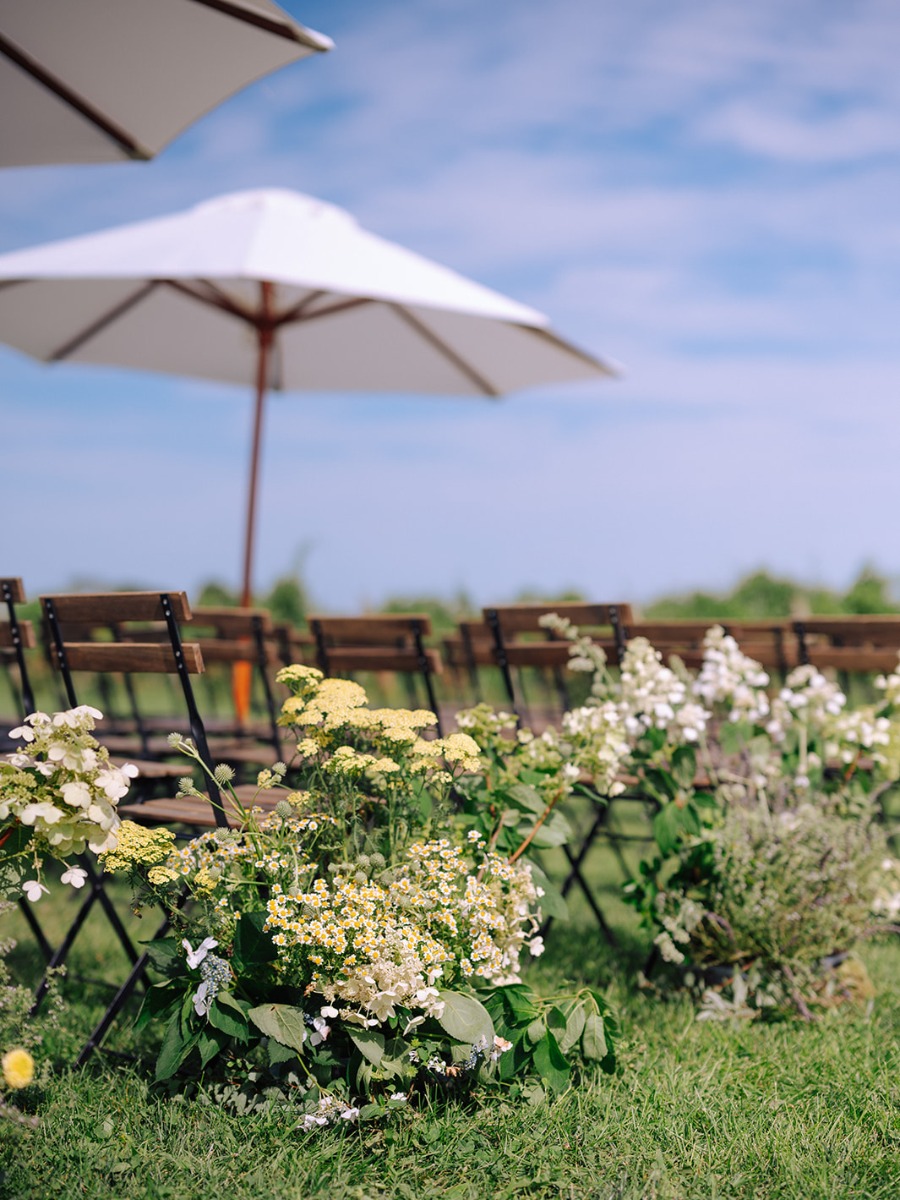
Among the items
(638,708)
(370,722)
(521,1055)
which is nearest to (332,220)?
(638,708)

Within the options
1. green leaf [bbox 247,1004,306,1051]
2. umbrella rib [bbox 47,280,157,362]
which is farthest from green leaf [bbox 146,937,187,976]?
umbrella rib [bbox 47,280,157,362]

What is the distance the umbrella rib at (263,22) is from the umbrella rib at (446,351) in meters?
3.09

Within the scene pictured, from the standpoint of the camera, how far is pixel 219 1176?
232 cm

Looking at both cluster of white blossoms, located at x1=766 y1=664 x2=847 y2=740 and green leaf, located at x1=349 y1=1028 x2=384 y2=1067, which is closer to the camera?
green leaf, located at x1=349 y1=1028 x2=384 y2=1067

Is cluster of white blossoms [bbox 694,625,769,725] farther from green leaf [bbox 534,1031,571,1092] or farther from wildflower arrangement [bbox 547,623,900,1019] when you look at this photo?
green leaf [bbox 534,1031,571,1092]

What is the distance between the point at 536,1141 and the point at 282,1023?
1.95 feet

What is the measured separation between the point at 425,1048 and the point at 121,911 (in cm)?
277

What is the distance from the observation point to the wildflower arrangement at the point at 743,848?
3.41m

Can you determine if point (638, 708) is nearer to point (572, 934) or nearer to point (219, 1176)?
point (572, 934)

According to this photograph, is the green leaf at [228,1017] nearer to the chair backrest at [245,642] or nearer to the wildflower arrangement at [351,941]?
the wildflower arrangement at [351,941]

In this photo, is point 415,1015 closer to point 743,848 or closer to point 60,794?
point 60,794

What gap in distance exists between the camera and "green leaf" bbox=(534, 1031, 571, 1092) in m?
2.67

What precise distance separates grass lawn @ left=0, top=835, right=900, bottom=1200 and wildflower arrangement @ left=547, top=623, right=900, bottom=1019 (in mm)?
413

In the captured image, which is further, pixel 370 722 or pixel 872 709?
pixel 872 709
